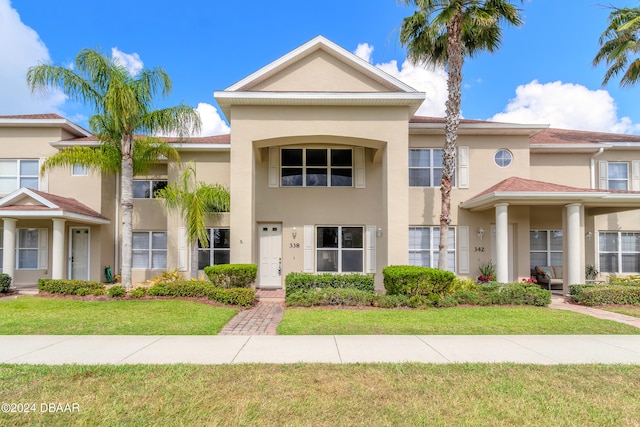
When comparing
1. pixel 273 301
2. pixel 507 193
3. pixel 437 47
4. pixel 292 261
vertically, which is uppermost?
pixel 437 47

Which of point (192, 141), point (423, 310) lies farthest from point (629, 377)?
point (192, 141)

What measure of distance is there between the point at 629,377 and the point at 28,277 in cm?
1964

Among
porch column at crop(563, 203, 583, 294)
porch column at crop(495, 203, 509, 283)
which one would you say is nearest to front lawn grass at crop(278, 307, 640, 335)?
porch column at crop(495, 203, 509, 283)

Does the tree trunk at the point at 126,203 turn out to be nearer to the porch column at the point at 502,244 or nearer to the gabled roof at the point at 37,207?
the gabled roof at the point at 37,207

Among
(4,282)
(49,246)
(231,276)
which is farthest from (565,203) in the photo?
(49,246)

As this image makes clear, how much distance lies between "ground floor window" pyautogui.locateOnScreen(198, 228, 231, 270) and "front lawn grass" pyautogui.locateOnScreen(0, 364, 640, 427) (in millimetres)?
9329

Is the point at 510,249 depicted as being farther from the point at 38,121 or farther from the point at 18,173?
the point at 18,173

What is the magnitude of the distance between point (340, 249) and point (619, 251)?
12.0 meters

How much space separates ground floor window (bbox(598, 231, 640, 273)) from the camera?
50.6 feet

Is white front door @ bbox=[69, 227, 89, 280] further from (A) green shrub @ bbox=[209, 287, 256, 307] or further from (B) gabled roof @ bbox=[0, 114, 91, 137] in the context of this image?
(A) green shrub @ bbox=[209, 287, 256, 307]

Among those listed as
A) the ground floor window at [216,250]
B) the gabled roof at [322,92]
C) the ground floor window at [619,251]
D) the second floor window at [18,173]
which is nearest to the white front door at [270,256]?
the ground floor window at [216,250]

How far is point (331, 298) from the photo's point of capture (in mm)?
10406

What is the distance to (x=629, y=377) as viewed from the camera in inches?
205

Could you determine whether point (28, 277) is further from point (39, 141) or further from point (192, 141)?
point (192, 141)
